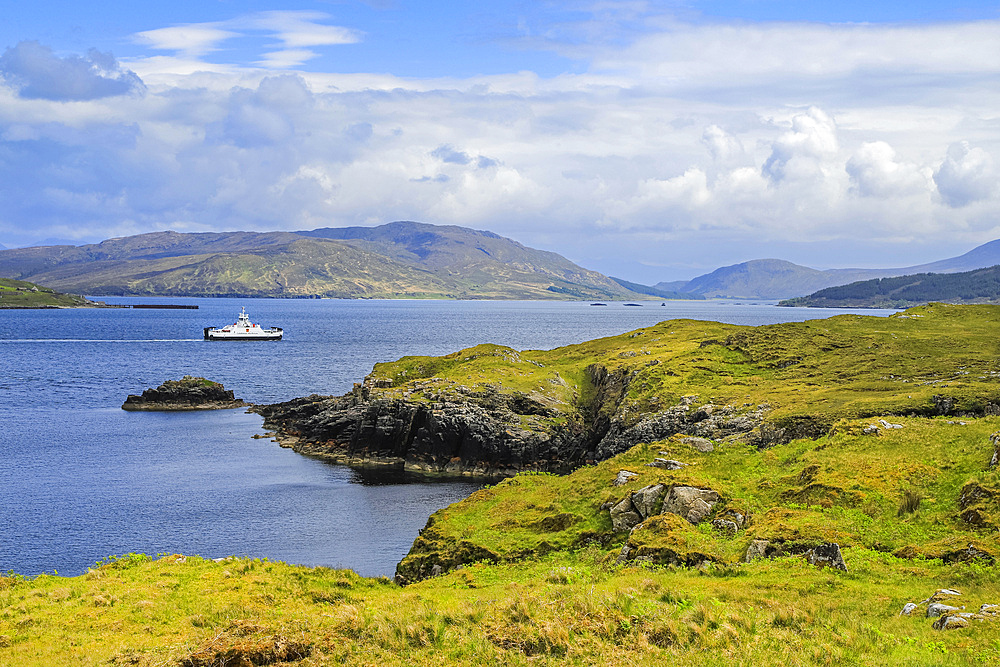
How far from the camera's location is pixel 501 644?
15.7m

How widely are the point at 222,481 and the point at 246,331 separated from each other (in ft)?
471

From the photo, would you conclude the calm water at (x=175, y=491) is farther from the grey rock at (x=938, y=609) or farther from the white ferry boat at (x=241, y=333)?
the white ferry boat at (x=241, y=333)

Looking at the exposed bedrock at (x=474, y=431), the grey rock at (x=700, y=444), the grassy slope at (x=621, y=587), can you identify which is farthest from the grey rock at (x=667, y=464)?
the exposed bedrock at (x=474, y=431)

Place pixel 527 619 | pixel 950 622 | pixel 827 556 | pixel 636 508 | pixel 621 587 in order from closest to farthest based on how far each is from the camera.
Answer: pixel 950 622 < pixel 527 619 < pixel 621 587 < pixel 827 556 < pixel 636 508

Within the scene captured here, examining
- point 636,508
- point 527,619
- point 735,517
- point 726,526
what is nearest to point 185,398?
point 636,508

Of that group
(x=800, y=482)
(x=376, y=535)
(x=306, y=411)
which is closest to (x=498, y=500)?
(x=800, y=482)

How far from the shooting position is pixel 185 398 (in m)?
94.9

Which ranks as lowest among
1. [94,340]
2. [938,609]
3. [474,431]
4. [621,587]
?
[474,431]

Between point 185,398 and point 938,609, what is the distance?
9454 cm

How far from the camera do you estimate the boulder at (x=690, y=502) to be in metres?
25.4

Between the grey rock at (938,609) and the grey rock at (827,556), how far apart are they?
3.98m

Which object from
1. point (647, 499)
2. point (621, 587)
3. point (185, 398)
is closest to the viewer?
point (621, 587)

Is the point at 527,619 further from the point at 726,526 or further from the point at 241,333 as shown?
the point at 241,333

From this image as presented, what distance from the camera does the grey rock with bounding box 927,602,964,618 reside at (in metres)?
15.5
